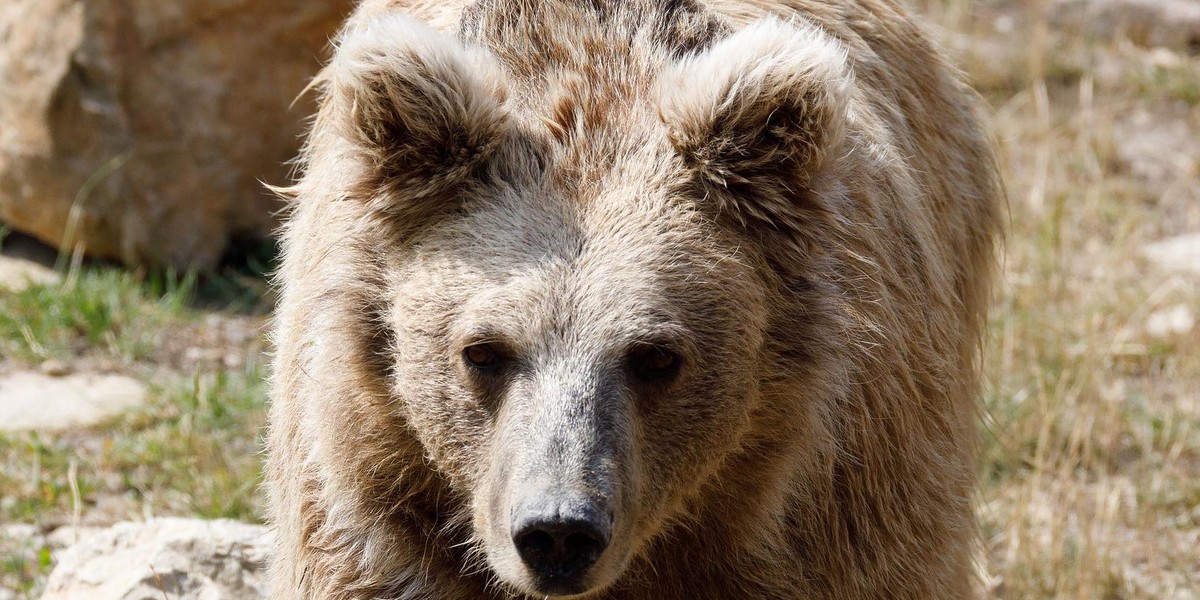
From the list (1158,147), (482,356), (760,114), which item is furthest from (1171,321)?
(482,356)

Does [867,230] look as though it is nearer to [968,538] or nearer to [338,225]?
[968,538]

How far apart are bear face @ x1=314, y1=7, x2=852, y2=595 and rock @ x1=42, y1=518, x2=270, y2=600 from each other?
143 centimetres

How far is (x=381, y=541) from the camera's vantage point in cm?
362

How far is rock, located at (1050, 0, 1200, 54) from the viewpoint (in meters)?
10.0

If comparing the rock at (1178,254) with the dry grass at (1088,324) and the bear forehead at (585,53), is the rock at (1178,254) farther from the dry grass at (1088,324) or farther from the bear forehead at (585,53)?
the bear forehead at (585,53)

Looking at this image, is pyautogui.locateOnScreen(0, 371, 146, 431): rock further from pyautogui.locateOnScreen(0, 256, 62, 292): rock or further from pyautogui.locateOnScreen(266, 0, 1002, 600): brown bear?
pyautogui.locateOnScreen(266, 0, 1002, 600): brown bear

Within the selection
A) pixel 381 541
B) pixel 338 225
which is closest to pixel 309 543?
pixel 381 541

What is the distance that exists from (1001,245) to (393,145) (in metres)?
2.73

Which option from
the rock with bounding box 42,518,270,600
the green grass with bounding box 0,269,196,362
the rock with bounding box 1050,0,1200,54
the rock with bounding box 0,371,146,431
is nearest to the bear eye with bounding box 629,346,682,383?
the rock with bounding box 42,518,270,600

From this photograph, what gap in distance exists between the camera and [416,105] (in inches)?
127

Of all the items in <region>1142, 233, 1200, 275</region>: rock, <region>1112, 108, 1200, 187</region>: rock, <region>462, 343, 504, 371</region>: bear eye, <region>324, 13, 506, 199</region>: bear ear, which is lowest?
<region>1142, 233, 1200, 275</region>: rock

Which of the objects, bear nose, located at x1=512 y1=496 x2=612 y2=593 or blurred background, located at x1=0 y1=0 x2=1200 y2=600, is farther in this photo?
blurred background, located at x1=0 y1=0 x2=1200 y2=600

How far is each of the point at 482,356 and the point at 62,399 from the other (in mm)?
3439

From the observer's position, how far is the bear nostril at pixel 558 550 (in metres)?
2.91
